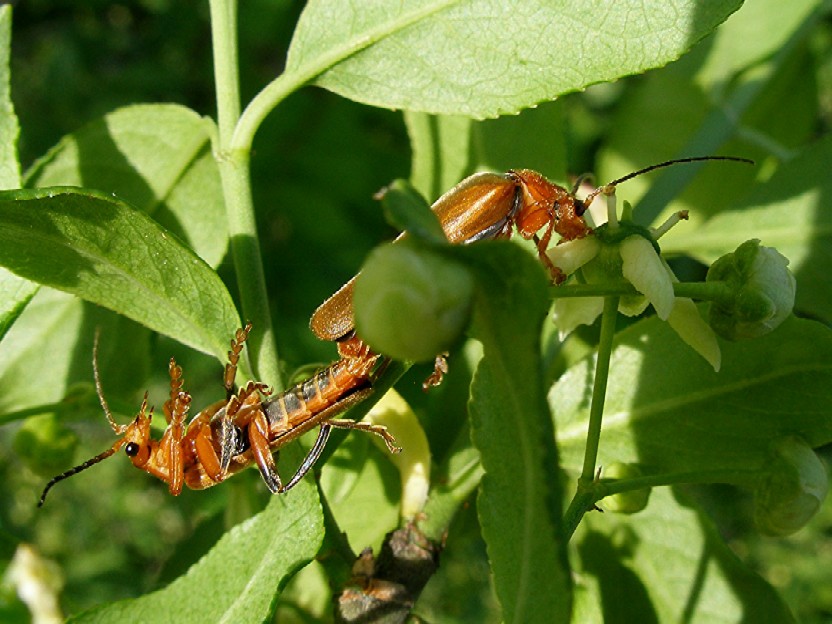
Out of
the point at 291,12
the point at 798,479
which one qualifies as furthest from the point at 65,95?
the point at 798,479

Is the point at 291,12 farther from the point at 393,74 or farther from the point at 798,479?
the point at 798,479

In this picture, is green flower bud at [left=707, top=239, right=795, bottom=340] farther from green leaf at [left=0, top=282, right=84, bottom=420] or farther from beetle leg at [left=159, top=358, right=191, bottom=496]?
green leaf at [left=0, top=282, right=84, bottom=420]

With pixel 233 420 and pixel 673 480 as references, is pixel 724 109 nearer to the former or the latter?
pixel 673 480

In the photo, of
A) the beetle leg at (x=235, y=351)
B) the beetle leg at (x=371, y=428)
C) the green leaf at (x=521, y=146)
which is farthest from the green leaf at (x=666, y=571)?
the beetle leg at (x=235, y=351)

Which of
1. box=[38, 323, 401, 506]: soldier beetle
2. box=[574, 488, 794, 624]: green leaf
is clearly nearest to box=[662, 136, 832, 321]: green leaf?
box=[574, 488, 794, 624]: green leaf

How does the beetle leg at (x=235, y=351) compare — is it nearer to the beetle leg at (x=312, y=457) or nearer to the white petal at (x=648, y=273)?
the beetle leg at (x=312, y=457)
